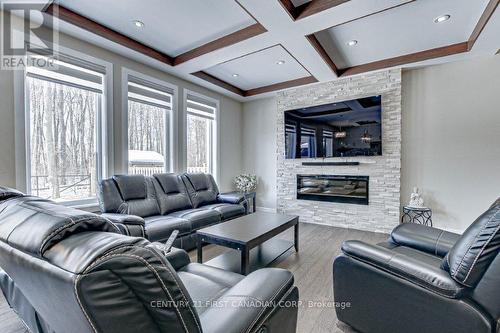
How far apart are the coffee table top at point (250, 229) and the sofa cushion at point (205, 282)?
647 millimetres

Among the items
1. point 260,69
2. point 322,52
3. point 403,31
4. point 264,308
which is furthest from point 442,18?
point 264,308

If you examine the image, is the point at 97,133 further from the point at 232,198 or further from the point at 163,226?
the point at 232,198

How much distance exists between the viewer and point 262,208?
17.7 feet

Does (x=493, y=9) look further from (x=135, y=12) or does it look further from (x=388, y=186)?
(x=135, y=12)

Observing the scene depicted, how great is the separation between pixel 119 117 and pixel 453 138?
486 centimetres

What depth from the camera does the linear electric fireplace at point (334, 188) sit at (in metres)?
4.07

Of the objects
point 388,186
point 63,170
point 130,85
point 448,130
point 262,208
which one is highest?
point 130,85

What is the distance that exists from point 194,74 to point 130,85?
1.05 metres

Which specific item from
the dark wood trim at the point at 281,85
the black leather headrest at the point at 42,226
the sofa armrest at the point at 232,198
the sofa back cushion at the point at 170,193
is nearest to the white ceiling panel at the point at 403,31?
the dark wood trim at the point at 281,85

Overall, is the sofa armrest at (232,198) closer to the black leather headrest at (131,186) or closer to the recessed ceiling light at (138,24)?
the black leather headrest at (131,186)

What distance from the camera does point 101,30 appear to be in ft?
9.09

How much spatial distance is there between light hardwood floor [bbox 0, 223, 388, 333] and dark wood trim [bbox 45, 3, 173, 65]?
2.70m

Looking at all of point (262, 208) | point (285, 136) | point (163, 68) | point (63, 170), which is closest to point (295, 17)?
point (163, 68)

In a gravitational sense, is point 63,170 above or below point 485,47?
below
